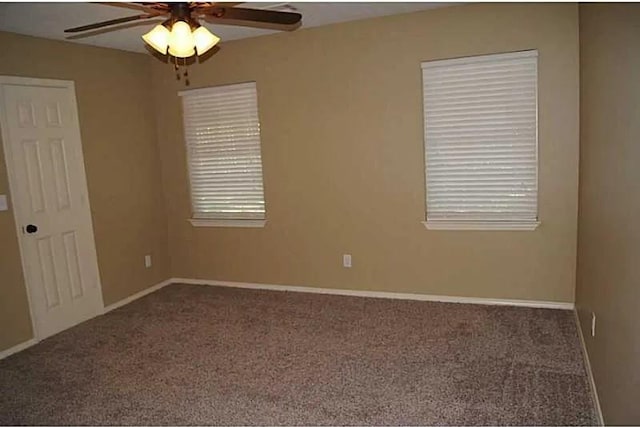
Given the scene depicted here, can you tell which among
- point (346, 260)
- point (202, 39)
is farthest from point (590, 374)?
point (202, 39)

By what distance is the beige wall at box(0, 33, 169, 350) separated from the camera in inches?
144

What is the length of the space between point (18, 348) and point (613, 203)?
13.3 ft

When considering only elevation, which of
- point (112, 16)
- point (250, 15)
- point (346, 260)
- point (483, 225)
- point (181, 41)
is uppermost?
point (112, 16)

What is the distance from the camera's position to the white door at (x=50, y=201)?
3691 millimetres

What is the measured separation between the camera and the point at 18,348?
3660 mm

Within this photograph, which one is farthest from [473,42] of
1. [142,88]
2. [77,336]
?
[77,336]

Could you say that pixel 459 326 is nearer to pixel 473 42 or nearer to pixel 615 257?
pixel 615 257

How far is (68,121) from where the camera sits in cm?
408

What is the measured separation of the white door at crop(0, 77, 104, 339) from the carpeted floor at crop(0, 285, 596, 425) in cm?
25

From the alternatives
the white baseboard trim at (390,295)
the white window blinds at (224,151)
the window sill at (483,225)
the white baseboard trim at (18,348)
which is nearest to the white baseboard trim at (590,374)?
the white baseboard trim at (390,295)

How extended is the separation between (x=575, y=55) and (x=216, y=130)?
10.4 ft

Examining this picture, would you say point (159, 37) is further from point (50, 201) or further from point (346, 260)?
point (346, 260)

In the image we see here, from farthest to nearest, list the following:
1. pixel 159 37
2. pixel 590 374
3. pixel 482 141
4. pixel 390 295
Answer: pixel 390 295
pixel 482 141
pixel 590 374
pixel 159 37

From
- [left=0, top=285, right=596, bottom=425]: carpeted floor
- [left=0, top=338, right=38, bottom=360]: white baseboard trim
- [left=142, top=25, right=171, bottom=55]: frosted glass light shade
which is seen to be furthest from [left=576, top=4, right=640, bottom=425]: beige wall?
[left=0, top=338, right=38, bottom=360]: white baseboard trim
